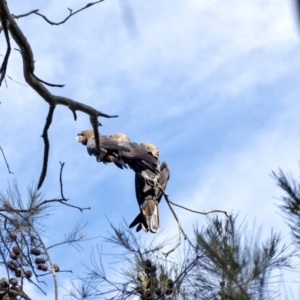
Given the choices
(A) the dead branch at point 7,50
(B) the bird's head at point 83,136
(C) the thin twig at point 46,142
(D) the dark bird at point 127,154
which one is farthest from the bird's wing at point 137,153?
(A) the dead branch at point 7,50

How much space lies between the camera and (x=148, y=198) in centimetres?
591

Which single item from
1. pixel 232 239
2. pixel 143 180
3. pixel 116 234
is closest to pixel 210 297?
pixel 232 239

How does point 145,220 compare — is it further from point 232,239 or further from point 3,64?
point 232,239

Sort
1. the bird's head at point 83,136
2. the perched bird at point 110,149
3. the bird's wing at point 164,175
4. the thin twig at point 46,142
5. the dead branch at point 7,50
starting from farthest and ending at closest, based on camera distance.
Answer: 1. the bird's head at point 83,136
2. the bird's wing at point 164,175
3. the perched bird at point 110,149
4. the thin twig at point 46,142
5. the dead branch at point 7,50

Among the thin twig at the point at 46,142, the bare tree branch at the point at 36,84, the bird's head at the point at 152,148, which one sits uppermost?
the bird's head at the point at 152,148

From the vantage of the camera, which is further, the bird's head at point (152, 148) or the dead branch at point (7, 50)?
the bird's head at point (152, 148)

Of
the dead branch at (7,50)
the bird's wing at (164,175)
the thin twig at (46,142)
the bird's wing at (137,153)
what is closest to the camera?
the dead branch at (7,50)

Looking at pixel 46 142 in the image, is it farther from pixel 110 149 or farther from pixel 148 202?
pixel 148 202

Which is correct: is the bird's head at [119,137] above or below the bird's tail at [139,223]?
above

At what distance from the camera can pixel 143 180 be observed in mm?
5793

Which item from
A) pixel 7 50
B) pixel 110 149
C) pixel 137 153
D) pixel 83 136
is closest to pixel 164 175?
pixel 137 153

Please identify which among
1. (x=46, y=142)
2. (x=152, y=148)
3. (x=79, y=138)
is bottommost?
(x=46, y=142)

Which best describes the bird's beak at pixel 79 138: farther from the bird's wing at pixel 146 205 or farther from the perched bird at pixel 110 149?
the bird's wing at pixel 146 205

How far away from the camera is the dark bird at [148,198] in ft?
18.6
